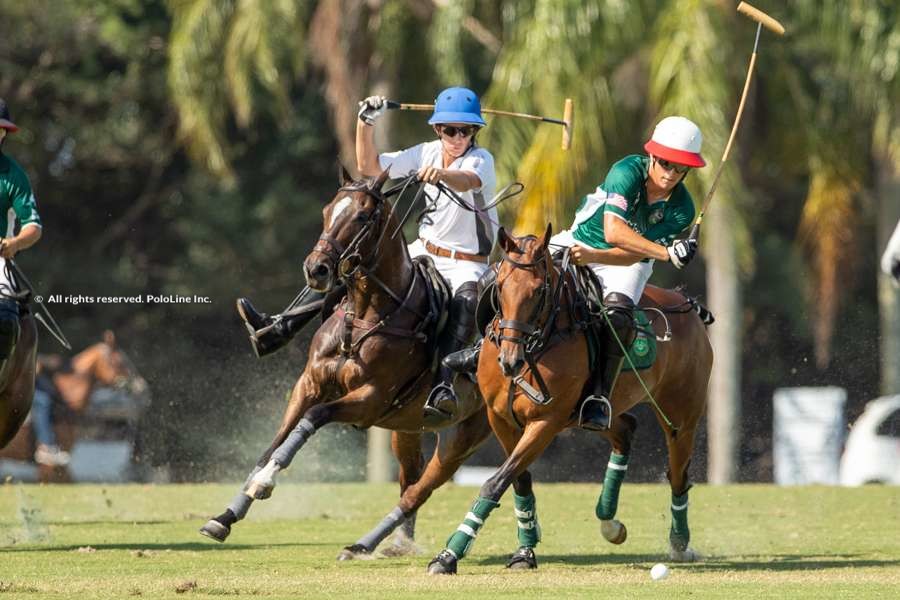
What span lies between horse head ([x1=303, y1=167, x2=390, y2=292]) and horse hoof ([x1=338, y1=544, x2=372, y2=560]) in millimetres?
1862

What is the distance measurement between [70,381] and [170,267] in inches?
306

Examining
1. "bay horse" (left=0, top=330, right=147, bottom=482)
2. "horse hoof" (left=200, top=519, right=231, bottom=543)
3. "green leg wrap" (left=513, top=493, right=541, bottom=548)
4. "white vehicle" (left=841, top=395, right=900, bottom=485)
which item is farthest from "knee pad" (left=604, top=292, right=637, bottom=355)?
"bay horse" (left=0, top=330, right=147, bottom=482)

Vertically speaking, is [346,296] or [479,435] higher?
[346,296]

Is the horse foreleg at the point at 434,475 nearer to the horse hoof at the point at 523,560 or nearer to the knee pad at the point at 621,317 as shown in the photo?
the horse hoof at the point at 523,560

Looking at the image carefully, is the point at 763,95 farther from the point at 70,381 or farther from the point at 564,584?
the point at 564,584

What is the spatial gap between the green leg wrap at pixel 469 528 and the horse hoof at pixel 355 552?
4.48 ft

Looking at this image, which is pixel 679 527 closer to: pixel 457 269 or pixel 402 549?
pixel 402 549

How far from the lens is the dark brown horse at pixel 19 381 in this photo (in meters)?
12.2

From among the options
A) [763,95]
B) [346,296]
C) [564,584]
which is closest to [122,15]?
[763,95]

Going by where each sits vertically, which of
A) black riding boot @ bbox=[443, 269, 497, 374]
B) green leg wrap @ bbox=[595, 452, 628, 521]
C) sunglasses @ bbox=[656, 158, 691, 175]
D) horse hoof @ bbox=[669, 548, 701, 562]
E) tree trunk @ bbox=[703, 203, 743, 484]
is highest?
sunglasses @ bbox=[656, 158, 691, 175]

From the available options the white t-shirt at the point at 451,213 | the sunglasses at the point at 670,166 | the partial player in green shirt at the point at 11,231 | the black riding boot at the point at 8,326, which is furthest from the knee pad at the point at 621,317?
the black riding boot at the point at 8,326

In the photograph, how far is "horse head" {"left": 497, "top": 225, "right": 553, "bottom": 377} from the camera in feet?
34.0

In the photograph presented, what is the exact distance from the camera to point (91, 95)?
34344 millimetres

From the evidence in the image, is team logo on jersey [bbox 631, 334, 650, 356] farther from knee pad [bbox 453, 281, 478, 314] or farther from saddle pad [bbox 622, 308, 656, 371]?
knee pad [bbox 453, 281, 478, 314]
